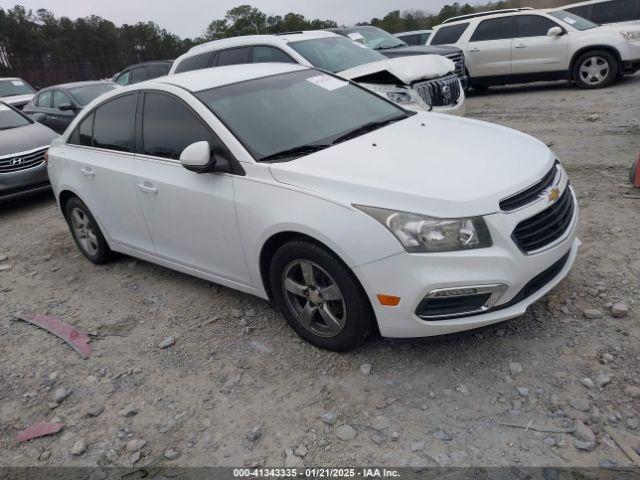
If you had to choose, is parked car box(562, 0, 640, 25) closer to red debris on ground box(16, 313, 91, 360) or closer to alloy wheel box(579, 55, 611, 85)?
alloy wheel box(579, 55, 611, 85)

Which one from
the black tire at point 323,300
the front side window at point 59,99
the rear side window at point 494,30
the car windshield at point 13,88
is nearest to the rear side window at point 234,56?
the front side window at point 59,99

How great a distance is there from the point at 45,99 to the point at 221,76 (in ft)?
30.4

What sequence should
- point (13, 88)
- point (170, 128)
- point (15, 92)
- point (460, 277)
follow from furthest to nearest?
point (13, 88), point (15, 92), point (170, 128), point (460, 277)

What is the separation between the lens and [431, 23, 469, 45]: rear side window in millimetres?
Answer: 12469

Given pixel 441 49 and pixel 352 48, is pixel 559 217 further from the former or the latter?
pixel 441 49

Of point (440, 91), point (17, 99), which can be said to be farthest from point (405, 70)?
point (17, 99)

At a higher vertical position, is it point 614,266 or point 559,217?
point 559,217

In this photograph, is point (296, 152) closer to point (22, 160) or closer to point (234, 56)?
point (234, 56)

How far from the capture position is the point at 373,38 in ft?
36.3

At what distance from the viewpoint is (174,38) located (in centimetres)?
4678

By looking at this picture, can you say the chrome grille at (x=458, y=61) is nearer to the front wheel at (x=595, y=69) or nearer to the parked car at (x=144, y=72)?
the front wheel at (x=595, y=69)

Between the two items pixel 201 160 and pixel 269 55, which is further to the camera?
pixel 269 55

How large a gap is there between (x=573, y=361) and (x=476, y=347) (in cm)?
51

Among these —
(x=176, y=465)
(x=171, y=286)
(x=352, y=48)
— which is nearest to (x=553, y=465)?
(x=176, y=465)
